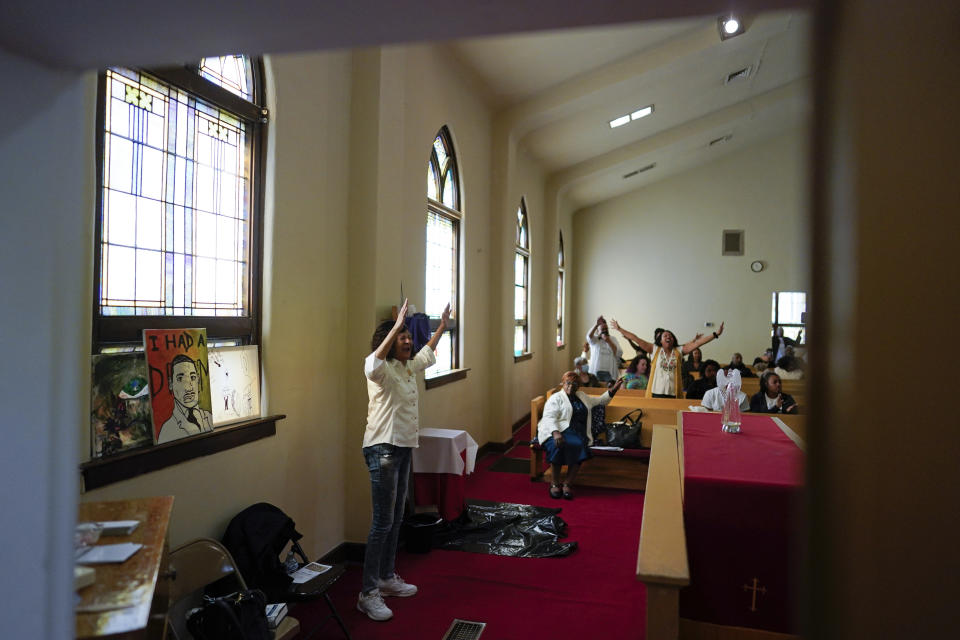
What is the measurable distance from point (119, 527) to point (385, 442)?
68.6 inches

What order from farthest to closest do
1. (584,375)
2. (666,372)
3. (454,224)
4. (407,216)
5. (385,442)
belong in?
1. (584,375)
2. (666,372)
3. (454,224)
4. (407,216)
5. (385,442)

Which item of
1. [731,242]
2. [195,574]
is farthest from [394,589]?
[731,242]

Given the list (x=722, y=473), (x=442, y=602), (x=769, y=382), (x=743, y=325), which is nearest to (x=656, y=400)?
(x=769, y=382)

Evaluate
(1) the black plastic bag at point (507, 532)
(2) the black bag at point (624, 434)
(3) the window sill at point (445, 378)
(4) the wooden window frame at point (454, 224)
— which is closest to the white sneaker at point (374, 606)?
(1) the black plastic bag at point (507, 532)

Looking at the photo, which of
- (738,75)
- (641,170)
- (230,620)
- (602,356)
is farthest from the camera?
(641,170)

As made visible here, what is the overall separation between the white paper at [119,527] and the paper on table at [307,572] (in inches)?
50.4

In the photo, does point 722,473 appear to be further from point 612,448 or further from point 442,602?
point 612,448

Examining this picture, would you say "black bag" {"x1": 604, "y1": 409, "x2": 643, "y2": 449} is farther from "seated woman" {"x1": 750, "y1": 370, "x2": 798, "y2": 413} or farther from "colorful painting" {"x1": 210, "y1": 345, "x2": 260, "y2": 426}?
"colorful painting" {"x1": 210, "y1": 345, "x2": 260, "y2": 426}

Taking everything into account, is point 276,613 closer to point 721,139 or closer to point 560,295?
point 560,295

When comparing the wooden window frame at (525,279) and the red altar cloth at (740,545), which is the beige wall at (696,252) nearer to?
the wooden window frame at (525,279)

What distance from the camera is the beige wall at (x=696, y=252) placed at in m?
13.7

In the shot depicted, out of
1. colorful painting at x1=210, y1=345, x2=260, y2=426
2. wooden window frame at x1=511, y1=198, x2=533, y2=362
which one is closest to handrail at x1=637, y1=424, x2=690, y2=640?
colorful painting at x1=210, y1=345, x2=260, y2=426

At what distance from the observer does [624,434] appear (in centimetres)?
664

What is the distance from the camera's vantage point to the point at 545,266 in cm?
1128
